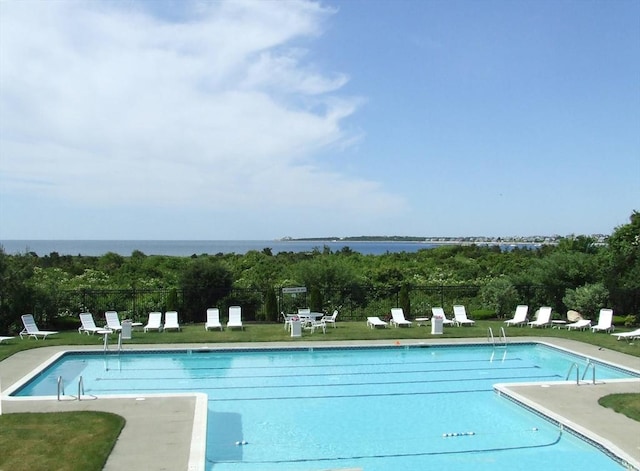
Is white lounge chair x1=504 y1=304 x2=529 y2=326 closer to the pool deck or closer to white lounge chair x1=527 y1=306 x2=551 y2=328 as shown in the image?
white lounge chair x1=527 y1=306 x2=551 y2=328

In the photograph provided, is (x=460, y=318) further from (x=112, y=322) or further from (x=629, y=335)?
(x=112, y=322)

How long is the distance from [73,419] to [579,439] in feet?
22.8

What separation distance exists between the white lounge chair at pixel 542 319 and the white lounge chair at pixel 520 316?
278 mm

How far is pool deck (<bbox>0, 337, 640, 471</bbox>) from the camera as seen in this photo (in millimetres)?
6824

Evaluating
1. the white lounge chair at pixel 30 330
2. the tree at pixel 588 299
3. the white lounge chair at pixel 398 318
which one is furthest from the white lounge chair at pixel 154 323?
the tree at pixel 588 299

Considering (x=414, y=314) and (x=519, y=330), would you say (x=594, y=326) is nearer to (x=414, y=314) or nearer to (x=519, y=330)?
(x=519, y=330)

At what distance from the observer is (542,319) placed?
746 inches

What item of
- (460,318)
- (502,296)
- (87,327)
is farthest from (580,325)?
(87,327)

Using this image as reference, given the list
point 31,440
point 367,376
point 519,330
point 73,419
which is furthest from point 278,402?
point 519,330

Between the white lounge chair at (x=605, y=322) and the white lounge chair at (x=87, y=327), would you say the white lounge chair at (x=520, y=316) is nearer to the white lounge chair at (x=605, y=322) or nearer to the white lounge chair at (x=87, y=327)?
the white lounge chair at (x=605, y=322)

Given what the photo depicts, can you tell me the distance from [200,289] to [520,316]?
35.6 feet

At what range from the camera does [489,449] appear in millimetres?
8156

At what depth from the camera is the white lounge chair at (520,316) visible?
19.0 metres

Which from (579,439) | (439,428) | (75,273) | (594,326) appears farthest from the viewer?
(75,273)
